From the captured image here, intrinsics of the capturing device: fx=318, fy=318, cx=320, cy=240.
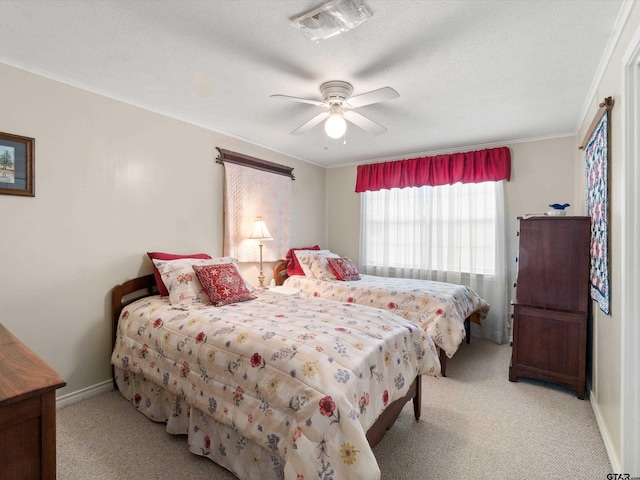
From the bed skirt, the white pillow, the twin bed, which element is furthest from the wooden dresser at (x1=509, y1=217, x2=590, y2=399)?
the white pillow

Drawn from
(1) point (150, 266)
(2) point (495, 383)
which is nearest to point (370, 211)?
(2) point (495, 383)

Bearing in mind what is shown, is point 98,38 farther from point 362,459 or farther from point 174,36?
point 362,459

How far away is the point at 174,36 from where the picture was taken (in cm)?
182

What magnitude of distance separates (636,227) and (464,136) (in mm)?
2393

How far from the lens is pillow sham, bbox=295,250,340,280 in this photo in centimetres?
399

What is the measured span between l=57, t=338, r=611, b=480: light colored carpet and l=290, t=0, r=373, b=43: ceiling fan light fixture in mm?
2379

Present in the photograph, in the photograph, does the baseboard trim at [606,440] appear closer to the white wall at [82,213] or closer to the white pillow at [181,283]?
the white pillow at [181,283]

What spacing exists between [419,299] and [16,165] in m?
3.38

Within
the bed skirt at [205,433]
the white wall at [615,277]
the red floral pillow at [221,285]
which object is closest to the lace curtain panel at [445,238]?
the white wall at [615,277]

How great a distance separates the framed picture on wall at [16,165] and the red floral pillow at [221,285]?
124 centimetres

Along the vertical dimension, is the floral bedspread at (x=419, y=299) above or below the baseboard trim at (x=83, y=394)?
above

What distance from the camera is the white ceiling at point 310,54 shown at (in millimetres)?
1613

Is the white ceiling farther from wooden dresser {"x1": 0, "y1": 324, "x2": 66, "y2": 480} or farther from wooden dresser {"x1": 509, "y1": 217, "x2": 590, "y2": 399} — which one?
wooden dresser {"x1": 0, "y1": 324, "x2": 66, "y2": 480}

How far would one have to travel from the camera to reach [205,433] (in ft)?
6.01
